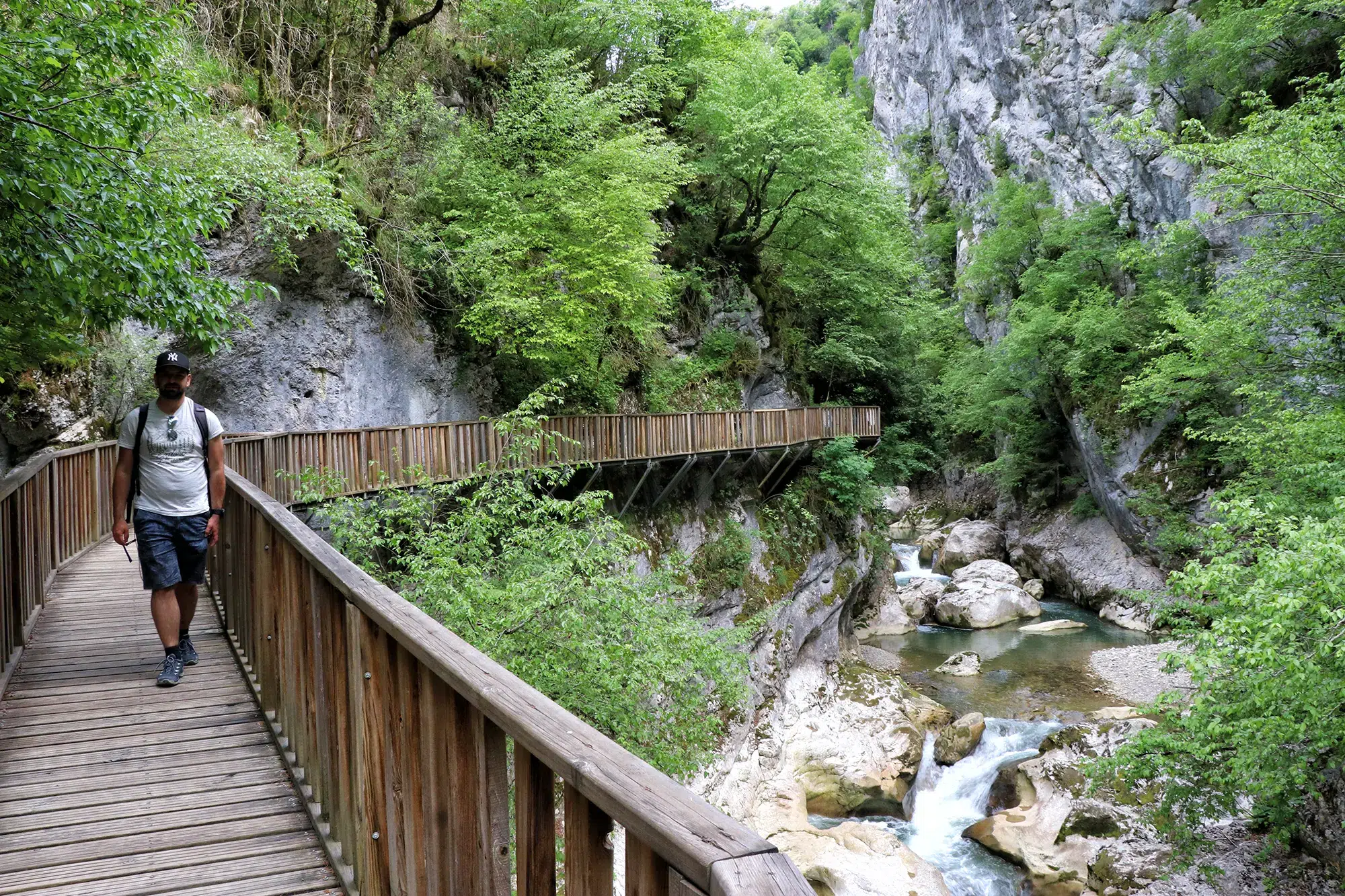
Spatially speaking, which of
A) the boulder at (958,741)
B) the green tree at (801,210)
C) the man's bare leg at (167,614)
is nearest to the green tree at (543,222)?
the green tree at (801,210)

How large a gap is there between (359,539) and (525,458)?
555 cm

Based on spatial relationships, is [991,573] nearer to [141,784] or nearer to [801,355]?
[801,355]

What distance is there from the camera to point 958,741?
13766 mm

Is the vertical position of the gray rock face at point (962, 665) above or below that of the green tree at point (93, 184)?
below

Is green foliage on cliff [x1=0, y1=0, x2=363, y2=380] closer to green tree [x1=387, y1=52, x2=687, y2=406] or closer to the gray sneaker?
the gray sneaker

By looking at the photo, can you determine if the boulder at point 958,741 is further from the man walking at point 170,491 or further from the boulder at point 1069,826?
the man walking at point 170,491

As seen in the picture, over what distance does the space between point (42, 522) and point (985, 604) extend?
20294 mm

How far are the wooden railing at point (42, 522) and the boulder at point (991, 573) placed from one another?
68.5 feet

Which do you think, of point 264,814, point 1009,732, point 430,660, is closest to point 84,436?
point 264,814

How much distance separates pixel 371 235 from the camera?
14.0 metres

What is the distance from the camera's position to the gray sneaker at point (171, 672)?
4.52 metres

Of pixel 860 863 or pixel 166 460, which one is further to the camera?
pixel 860 863

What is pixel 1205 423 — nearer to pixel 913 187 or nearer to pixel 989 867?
pixel 989 867

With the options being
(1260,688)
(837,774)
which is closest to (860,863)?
(837,774)
